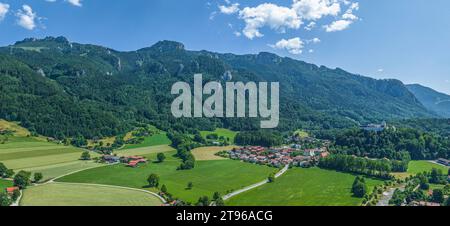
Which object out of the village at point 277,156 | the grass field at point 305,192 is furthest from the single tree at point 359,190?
the village at point 277,156

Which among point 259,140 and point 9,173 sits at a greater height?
point 259,140

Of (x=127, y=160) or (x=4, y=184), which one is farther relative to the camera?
(x=127, y=160)

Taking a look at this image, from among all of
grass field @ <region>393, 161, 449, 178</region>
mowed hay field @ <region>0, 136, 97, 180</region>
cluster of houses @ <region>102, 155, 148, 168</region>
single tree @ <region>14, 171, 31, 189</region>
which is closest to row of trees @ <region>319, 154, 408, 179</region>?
grass field @ <region>393, 161, 449, 178</region>

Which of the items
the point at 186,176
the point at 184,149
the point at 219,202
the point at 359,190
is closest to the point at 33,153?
the point at 184,149

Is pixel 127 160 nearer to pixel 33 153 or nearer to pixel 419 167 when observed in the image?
pixel 33 153
